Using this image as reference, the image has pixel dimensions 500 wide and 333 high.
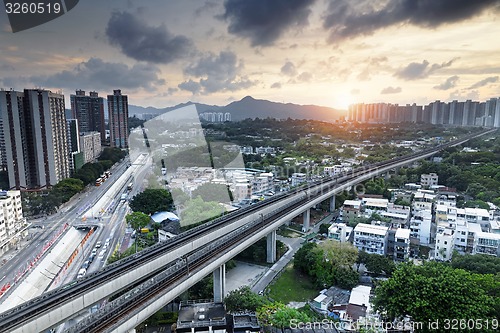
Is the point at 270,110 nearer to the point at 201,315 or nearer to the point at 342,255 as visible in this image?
the point at 342,255

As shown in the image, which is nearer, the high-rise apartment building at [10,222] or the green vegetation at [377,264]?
the green vegetation at [377,264]

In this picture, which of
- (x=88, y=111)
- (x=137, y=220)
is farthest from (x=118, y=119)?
(x=137, y=220)

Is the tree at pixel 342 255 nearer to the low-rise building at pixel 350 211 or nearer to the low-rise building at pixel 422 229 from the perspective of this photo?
the low-rise building at pixel 422 229

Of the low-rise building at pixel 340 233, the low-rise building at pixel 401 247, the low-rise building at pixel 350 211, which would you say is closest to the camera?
the low-rise building at pixel 401 247

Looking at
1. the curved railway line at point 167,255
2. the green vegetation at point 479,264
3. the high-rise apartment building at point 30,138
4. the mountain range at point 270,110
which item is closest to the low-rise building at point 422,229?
the green vegetation at point 479,264

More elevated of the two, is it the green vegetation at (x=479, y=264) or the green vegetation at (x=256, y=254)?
the green vegetation at (x=479, y=264)

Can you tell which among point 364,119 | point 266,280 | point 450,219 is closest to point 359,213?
point 450,219
